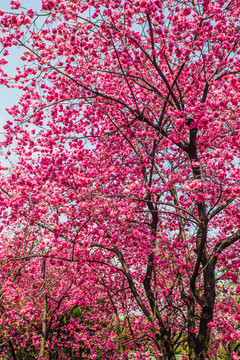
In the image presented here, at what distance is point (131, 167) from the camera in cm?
964

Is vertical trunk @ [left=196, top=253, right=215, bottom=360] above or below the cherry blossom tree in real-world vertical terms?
below

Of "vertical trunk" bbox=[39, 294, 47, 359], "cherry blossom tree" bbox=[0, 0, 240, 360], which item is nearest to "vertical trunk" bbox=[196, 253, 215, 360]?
"cherry blossom tree" bbox=[0, 0, 240, 360]

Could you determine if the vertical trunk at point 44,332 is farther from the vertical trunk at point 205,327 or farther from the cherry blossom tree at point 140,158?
the vertical trunk at point 205,327

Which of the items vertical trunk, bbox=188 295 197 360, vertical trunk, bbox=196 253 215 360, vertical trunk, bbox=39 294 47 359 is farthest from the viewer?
vertical trunk, bbox=39 294 47 359

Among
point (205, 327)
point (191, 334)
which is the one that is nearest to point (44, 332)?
point (191, 334)

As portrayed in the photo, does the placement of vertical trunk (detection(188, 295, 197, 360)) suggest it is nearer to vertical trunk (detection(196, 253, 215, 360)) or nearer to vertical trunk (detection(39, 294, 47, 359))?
vertical trunk (detection(196, 253, 215, 360))

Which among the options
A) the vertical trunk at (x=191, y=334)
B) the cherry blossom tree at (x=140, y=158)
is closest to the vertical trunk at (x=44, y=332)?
the cherry blossom tree at (x=140, y=158)

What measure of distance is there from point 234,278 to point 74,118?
7.50 m

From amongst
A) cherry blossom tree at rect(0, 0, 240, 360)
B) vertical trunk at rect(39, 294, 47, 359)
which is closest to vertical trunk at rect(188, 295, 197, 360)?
cherry blossom tree at rect(0, 0, 240, 360)

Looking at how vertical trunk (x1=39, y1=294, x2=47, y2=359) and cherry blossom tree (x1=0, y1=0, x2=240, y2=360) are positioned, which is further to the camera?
vertical trunk (x1=39, y1=294, x2=47, y2=359)

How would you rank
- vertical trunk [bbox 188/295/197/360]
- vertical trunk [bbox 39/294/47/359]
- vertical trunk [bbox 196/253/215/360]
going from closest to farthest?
vertical trunk [bbox 196/253/215/360] → vertical trunk [bbox 188/295/197/360] → vertical trunk [bbox 39/294/47/359]

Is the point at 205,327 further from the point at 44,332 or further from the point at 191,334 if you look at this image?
the point at 44,332

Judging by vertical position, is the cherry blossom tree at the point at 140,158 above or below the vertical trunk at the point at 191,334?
above

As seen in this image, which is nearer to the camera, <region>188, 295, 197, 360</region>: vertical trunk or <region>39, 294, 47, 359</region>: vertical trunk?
<region>188, 295, 197, 360</region>: vertical trunk
